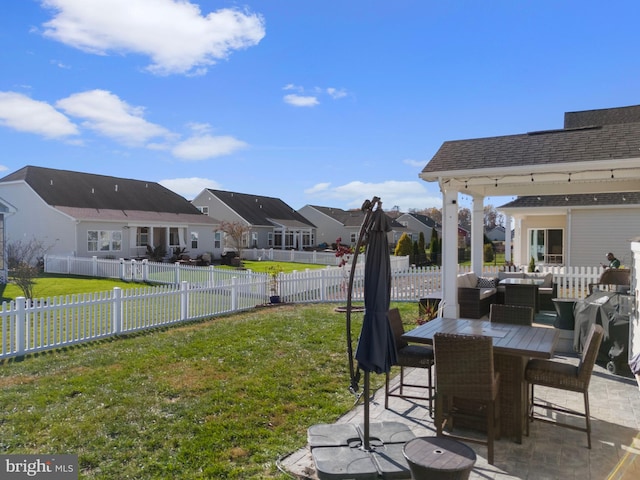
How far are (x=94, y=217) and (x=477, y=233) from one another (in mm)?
20506

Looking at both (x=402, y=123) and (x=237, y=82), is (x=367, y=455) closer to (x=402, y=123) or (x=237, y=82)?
(x=237, y=82)

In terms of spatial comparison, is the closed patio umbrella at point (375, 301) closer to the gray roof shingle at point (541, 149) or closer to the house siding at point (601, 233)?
the gray roof shingle at point (541, 149)

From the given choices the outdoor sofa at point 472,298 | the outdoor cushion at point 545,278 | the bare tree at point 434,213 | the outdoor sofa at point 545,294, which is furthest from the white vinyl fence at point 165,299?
the bare tree at point 434,213

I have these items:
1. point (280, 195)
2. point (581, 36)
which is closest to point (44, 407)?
point (581, 36)

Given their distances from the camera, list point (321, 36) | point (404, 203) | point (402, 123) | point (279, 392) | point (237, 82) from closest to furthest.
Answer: point (279, 392) → point (321, 36) → point (237, 82) → point (402, 123) → point (404, 203)

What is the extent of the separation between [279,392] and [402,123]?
13.0 metres

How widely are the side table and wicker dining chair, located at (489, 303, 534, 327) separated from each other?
9.48 ft

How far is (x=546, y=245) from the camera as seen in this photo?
70.0 ft

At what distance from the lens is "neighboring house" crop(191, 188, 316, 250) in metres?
36.6

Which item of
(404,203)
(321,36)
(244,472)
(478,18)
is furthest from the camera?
(404,203)

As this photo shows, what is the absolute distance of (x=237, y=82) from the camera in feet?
42.6

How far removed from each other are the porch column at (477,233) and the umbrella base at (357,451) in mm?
8581

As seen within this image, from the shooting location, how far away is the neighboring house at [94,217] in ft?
77.2

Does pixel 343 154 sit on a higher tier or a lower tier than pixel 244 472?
higher
